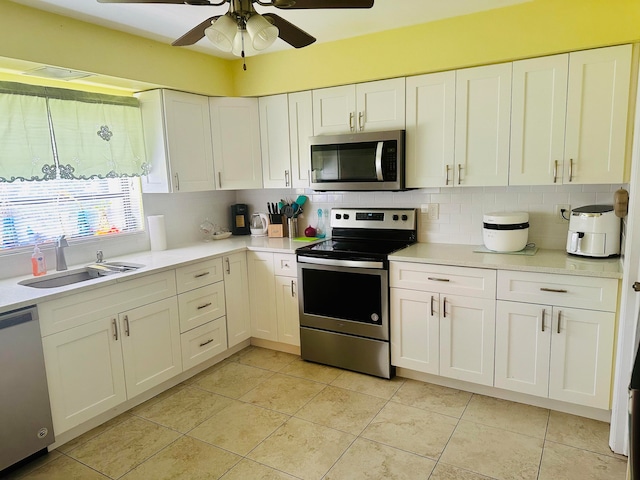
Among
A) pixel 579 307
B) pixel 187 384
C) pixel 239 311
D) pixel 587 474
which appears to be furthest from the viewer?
pixel 239 311

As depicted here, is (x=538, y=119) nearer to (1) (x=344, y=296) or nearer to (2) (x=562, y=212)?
(2) (x=562, y=212)

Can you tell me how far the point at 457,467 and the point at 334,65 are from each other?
9.04 feet

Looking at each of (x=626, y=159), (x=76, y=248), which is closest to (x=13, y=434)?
(x=76, y=248)

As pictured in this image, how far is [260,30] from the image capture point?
1780 mm

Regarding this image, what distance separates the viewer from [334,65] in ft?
10.7

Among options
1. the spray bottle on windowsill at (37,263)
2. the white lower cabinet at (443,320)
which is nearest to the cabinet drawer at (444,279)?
the white lower cabinet at (443,320)

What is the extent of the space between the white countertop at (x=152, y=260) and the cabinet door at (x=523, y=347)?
1592mm

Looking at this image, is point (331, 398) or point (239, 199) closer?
point (331, 398)

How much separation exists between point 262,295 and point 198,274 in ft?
2.07

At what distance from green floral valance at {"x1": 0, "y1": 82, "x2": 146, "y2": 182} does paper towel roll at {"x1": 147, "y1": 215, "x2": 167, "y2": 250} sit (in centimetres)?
38

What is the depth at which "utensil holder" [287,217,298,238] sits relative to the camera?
3.86m

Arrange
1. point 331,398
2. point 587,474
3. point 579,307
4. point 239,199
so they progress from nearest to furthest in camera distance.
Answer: point 587,474
point 579,307
point 331,398
point 239,199

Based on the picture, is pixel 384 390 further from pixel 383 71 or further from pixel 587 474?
pixel 383 71

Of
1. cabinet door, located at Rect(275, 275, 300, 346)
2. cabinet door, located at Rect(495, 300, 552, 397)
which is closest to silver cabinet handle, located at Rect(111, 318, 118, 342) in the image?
cabinet door, located at Rect(275, 275, 300, 346)
